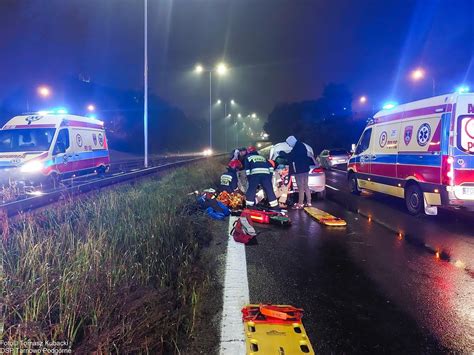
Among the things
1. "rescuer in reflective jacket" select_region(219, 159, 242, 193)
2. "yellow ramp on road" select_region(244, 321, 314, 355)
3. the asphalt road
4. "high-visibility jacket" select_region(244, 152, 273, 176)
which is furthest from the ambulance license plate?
"yellow ramp on road" select_region(244, 321, 314, 355)

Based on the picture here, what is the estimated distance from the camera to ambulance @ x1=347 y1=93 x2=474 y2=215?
7.27 m

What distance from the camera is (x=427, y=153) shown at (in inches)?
312

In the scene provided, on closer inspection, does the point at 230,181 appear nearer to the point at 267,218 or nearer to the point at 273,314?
the point at 267,218

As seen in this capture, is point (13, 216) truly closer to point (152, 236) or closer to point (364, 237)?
point (152, 236)

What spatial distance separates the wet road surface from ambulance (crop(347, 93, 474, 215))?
2117mm

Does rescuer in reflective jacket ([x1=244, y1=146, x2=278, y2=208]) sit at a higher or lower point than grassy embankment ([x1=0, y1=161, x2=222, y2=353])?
higher

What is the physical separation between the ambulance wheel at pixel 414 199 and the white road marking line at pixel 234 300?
492 cm

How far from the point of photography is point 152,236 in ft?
15.9

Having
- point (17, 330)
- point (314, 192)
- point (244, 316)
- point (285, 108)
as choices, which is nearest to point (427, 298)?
point (244, 316)

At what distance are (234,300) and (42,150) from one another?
982cm

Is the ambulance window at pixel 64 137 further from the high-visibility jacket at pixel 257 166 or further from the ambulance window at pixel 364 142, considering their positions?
the ambulance window at pixel 364 142

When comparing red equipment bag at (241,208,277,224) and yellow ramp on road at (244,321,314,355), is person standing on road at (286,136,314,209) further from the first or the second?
yellow ramp on road at (244,321,314,355)

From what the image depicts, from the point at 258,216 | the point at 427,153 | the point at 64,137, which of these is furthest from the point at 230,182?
the point at 64,137

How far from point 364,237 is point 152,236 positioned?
3780mm
